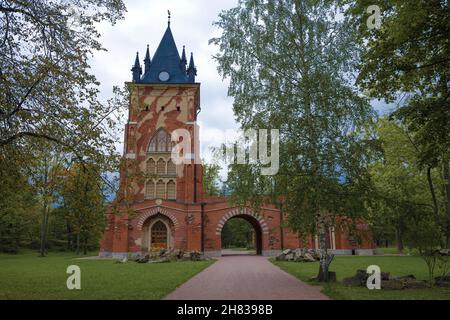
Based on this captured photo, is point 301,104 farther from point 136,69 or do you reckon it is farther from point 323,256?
point 136,69

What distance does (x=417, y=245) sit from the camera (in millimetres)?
11773

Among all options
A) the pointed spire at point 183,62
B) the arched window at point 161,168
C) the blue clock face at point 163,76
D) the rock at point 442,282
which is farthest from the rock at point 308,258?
the pointed spire at point 183,62

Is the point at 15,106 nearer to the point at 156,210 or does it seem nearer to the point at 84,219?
the point at 84,219

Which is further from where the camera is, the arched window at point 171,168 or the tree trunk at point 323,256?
the arched window at point 171,168

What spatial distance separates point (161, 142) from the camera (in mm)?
37969

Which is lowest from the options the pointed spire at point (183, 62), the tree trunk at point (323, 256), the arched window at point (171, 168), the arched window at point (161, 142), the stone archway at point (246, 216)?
the tree trunk at point (323, 256)

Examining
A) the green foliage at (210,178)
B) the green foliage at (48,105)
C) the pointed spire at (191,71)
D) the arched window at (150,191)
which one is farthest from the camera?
the green foliage at (210,178)

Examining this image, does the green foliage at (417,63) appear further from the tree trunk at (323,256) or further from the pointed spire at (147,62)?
the pointed spire at (147,62)

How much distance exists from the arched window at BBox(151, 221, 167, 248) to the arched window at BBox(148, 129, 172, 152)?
7.64 meters

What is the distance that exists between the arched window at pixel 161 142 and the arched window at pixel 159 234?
7.64m

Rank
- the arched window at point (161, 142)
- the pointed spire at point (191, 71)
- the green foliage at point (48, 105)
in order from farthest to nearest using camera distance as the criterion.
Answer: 1. the pointed spire at point (191, 71)
2. the arched window at point (161, 142)
3. the green foliage at point (48, 105)

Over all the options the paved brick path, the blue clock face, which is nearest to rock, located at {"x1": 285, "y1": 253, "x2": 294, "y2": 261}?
the paved brick path

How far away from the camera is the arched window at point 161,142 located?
1487 inches

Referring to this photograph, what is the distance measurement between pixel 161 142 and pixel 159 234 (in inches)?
371
